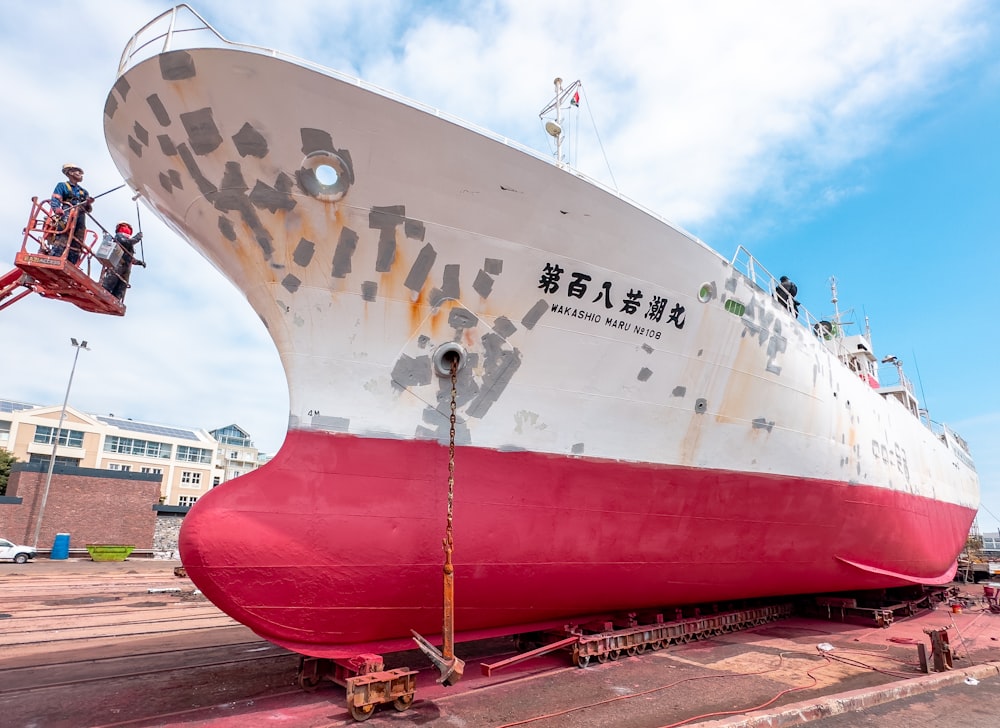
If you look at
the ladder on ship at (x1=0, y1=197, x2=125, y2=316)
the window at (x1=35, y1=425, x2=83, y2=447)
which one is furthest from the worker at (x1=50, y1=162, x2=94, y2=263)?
the window at (x1=35, y1=425, x2=83, y2=447)

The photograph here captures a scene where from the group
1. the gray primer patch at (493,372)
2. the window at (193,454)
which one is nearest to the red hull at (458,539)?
the gray primer patch at (493,372)

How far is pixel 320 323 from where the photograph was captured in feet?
17.1

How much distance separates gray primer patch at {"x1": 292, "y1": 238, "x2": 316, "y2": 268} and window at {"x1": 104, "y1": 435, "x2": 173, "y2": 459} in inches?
2415

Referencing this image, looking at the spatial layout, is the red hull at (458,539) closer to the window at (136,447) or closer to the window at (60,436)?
the window at (60,436)

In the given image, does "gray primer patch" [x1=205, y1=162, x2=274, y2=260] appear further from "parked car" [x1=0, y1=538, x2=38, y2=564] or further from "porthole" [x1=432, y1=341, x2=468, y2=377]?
"parked car" [x1=0, y1=538, x2=38, y2=564]

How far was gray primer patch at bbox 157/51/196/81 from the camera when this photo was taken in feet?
14.5

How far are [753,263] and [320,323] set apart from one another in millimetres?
6204

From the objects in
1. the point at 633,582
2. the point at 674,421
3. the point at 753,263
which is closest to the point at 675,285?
the point at 674,421

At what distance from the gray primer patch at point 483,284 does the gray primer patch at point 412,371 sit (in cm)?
86

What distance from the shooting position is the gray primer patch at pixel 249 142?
4.74m

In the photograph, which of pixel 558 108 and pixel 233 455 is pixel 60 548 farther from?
pixel 233 455

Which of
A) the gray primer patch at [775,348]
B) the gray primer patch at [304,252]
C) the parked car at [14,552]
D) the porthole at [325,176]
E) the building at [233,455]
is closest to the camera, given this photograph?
the porthole at [325,176]

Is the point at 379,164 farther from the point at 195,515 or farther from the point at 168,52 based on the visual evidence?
the point at 195,515

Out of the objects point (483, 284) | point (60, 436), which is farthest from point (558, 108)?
point (60, 436)
